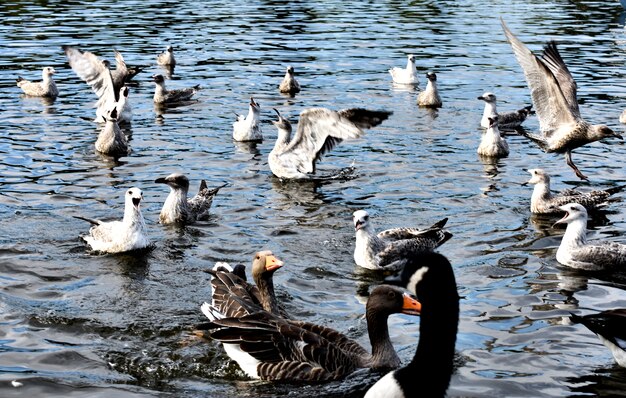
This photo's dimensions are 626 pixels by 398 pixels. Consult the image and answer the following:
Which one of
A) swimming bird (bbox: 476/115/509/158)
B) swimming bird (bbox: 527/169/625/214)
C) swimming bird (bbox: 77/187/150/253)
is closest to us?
swimming bird (bbox: 77/187/150/253)

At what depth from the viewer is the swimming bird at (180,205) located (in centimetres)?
1614

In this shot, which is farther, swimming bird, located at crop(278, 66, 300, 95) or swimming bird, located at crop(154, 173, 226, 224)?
swimming bird, located at crop(278, 66, 300, 95)

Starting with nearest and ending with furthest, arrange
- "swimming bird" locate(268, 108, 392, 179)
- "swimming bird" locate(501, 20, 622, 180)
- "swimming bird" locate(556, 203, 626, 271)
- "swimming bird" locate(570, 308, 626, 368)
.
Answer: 1. "swimming bird" locate(570, 308, 626, 368)
2. "swimming bird" locate(556, 203, 626, 271)
3. "swimming bird" locate(268, 108, 392, 179)
4. "swimming bird" locate(501, 20, 622, 180)

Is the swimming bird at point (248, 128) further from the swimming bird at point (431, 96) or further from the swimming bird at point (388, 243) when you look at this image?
the swimming bird at point (388, 243)

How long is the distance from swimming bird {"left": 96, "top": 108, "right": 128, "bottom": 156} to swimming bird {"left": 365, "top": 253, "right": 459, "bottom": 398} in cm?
1466

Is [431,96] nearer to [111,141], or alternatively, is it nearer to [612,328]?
[111,141]

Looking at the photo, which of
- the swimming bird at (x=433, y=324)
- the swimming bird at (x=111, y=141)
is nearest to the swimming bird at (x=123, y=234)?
the swimming bird at (x=111, y=141)

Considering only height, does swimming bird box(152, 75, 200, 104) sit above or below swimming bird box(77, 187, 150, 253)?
below

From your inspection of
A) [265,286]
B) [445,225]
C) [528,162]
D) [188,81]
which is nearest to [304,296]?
[265,286]

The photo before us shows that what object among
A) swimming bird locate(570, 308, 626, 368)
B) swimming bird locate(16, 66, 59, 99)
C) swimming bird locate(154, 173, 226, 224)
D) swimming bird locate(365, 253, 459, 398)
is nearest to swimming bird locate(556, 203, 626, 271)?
swimming bird locate(570, 308, 626, 368)

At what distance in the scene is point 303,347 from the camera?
997cm

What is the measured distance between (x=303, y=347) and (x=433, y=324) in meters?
3.18

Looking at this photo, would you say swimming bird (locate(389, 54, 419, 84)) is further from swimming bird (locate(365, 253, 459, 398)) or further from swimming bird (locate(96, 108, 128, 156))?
swimming bird (locate(365, 253, 459, 398))

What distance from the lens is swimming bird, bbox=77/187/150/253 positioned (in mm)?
14414
